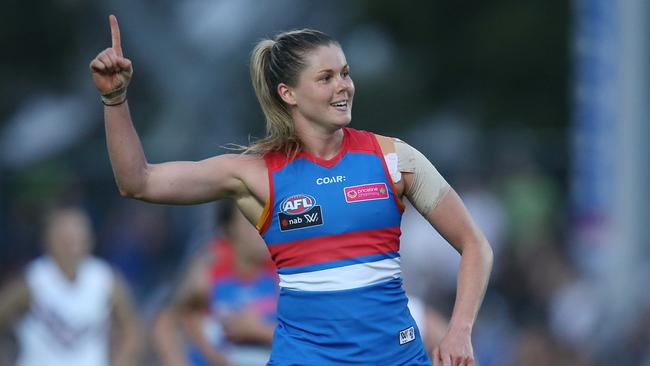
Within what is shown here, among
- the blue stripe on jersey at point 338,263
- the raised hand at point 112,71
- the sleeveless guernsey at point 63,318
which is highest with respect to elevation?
the raised hand at point 112,71

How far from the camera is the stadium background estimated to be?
1313cm

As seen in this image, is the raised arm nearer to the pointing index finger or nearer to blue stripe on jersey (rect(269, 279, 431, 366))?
the pointing index finger

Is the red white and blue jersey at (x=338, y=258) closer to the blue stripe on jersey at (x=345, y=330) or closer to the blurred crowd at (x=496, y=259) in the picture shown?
the blue stripe on jersey at (x=345, y=330)

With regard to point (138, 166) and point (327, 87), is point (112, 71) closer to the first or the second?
point (138, 166)

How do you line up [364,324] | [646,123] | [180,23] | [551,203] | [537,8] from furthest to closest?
[537,8]
[180,23]
[551,203]
[646,123]
[364,324]

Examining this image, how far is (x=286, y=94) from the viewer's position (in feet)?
19.7

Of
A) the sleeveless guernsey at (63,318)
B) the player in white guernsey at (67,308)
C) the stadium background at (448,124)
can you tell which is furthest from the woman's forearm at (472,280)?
the stadium background at (448,124)

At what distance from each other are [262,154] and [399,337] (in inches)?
35.6

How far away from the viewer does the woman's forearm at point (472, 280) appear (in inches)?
226

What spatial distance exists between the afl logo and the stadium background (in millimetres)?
5988

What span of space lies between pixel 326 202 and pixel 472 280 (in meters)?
0.66

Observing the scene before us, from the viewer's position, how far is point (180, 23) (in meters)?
18.4

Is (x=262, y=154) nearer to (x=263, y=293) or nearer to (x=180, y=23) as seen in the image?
(x=263, y=293)

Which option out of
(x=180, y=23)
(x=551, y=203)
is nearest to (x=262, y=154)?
(x=551, y=203)
